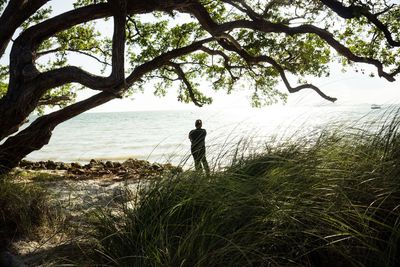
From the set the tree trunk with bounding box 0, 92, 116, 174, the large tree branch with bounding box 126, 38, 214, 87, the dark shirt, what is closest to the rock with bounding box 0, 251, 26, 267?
the dark shirt

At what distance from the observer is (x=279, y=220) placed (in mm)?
2197

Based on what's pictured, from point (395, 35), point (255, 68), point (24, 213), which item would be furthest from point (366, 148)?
point (255, 68)

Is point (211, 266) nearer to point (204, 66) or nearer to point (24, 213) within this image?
point (24, 213)

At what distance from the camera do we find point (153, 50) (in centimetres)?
1127

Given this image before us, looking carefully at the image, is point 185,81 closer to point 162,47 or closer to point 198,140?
point 162,47

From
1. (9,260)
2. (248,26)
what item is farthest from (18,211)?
(248,26)

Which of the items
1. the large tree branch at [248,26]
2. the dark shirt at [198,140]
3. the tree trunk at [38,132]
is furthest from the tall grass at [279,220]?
the large tree branch at [248,26]

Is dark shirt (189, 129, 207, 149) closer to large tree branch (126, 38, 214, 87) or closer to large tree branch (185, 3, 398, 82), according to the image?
large tree branch (126, 38, 214, 87)

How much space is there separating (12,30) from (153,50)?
183 inches

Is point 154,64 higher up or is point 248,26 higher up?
point 248,26

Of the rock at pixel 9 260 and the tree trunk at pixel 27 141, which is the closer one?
the rock at pixel 9 260

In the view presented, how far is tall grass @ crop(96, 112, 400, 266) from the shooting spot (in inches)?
82.3

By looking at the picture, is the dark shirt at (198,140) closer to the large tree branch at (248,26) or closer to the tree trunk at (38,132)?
the tree trunk at (38,132)

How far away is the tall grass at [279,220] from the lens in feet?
6.86
